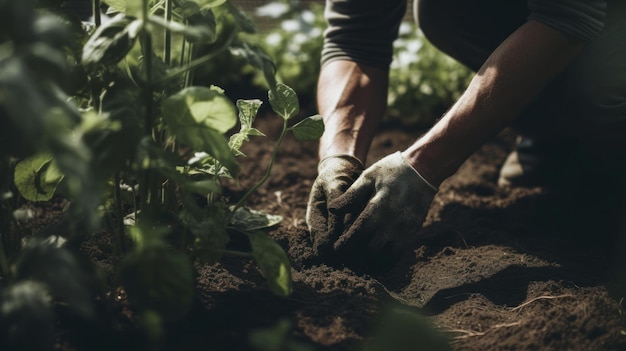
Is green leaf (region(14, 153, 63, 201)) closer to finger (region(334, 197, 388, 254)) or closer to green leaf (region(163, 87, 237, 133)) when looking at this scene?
green leaf (region(163, 87, 237, 133))

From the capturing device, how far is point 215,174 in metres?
1.43

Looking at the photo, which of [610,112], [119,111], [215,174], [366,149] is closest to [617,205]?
[610,112]

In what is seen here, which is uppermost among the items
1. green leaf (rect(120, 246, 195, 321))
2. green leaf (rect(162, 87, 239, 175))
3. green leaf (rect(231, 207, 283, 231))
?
green leaf (rect(162, 87, 239, 175))

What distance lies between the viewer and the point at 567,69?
210 centimetres

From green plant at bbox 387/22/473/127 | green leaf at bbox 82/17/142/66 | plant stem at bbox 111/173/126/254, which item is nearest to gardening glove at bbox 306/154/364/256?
plant stem at bbox 111/173/126/254

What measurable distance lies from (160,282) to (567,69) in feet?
5.24

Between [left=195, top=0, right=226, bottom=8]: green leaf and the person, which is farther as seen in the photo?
the person

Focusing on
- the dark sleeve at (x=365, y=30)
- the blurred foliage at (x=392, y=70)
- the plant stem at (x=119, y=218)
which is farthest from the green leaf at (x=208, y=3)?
the blurred foliage at (x=392, y=70)

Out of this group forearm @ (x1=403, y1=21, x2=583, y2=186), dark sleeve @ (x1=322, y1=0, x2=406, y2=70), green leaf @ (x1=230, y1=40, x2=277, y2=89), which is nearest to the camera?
green leaf @ (x1=230, y1=40, x2=277, y2=89)

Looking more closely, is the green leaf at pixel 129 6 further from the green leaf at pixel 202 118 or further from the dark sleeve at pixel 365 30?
the dark sleeve at pixel 365 30

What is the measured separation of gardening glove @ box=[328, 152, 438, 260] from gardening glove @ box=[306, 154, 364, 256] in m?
0.03

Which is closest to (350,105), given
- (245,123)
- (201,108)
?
(245,123)

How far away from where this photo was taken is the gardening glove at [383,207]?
1642mm

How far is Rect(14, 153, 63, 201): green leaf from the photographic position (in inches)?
52.1
